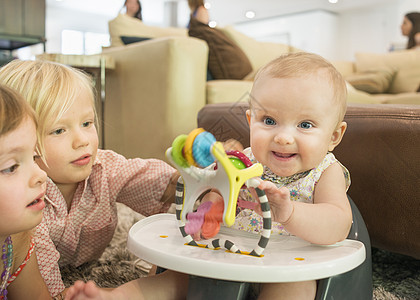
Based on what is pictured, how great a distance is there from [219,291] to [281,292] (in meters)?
0.10

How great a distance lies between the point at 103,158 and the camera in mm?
1024

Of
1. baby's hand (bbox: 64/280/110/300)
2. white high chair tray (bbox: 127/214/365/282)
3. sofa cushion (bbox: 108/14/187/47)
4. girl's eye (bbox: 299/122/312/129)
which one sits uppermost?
sofa cushion (bbox: 108/14/187/47)

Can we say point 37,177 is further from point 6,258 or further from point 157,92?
point 157,92

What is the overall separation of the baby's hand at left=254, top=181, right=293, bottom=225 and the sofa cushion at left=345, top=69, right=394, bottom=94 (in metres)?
2.47

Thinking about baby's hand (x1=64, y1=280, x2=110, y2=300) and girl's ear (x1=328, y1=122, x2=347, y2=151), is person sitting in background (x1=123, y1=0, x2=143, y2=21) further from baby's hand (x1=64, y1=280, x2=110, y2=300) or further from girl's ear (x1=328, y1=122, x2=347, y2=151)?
baby's hand (x1=64, y1=280, x2=110, y2=300)

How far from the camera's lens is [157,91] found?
192 centimetres

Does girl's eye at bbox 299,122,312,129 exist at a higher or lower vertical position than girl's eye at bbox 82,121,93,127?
higher

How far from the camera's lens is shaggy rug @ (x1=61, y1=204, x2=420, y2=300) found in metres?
0.90

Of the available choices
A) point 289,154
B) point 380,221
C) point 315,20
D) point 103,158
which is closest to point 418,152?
point 380,221

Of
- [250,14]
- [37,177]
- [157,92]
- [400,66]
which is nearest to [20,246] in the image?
[37,177]

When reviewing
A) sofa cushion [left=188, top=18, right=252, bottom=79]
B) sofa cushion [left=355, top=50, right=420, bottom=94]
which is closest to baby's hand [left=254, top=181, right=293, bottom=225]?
sofa cushion [left=188, top=18, right=252, bottom=79]

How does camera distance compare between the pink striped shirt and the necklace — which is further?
the pink striped shirt

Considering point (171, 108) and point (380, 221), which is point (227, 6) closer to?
point (171, 108)

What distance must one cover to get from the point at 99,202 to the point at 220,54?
4.39ft
